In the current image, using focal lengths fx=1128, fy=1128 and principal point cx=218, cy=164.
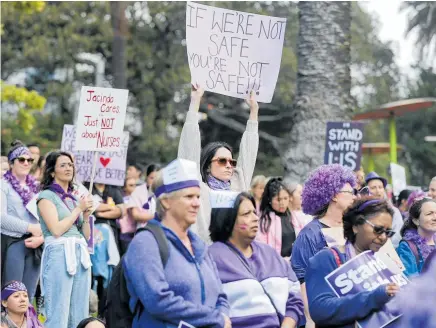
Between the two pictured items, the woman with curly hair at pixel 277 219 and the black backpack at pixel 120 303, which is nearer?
the black backpack at pixel 120 303

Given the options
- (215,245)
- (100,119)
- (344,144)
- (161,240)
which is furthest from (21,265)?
(161,240)

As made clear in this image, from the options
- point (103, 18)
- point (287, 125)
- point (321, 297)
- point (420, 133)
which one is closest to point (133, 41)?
point (103, 18)

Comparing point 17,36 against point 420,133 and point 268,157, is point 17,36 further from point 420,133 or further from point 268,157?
point 420,133

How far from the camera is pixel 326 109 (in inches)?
541

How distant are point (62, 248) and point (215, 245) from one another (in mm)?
3112

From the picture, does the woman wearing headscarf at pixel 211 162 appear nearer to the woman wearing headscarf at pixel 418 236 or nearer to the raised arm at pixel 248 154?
the raised arm at pixel 248 154

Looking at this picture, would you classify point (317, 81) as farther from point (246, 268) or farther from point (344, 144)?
point (246, 268)

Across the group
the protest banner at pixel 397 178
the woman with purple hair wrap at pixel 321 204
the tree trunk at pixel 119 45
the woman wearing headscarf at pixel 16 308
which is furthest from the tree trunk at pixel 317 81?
the tree trunk at pixel 119 45

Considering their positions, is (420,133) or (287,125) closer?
(287,125)

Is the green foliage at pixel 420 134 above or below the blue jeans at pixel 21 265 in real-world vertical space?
above

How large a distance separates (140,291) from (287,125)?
126 feet

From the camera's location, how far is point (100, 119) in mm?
10391

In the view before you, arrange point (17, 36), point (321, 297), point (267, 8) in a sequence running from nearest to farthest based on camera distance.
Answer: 1. point (321, 297)
2. point (17, 36)
3. point (267, 8)

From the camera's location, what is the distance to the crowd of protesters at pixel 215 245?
5574 mm
